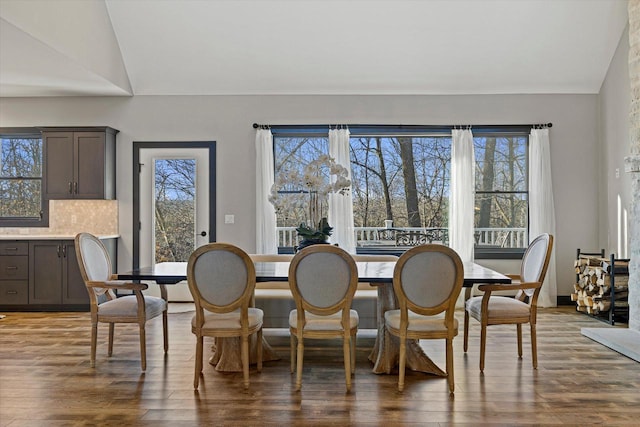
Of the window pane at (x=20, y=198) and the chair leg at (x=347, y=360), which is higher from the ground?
the window pane at (x=20, y=198)

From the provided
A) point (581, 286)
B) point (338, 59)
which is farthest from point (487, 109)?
point (581, 286)

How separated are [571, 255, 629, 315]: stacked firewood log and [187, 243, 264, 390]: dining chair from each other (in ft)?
12.9

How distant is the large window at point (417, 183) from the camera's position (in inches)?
260

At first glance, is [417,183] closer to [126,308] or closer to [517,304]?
[517,304]

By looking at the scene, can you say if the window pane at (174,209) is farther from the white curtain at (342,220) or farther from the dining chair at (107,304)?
the dining chair at (107,304)

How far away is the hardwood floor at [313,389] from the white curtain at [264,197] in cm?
195

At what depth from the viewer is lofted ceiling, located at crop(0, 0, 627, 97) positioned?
5.55 metres

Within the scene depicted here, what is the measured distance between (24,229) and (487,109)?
6191 millimetres

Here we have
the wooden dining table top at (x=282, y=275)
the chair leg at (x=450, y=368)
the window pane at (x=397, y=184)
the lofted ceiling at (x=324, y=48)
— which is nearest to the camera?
the chair leg at (x=450, y=368)

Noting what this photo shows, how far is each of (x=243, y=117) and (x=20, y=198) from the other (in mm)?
3127

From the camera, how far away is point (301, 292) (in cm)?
323

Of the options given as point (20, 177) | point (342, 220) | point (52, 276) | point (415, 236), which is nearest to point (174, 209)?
point (52, 276)

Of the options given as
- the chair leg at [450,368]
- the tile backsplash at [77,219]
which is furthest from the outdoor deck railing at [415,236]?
the chair leg at [450,368]

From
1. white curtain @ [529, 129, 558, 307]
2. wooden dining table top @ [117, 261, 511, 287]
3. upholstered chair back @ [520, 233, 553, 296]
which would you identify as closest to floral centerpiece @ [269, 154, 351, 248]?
wooden dining table top @ [117, 261, 511, 287]
